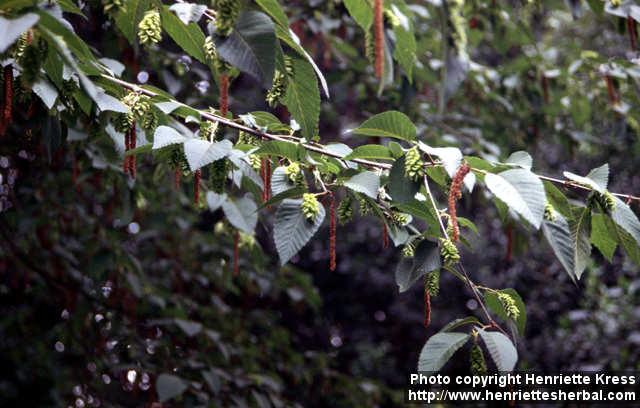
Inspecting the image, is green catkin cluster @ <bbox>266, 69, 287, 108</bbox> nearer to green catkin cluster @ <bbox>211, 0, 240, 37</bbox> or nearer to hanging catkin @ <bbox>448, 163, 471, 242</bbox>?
green catkin cluster @ <bbox>211, 0, 240, 37</bbox>

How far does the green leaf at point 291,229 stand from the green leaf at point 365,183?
0.23 ft

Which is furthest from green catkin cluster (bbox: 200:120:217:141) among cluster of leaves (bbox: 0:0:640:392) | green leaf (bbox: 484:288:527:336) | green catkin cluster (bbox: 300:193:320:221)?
green leaf (bbox: 484:288:527:336)

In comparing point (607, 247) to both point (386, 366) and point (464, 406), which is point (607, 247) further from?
point (386, 366)

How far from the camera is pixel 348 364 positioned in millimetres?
5586

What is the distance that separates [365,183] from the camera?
1069 mm

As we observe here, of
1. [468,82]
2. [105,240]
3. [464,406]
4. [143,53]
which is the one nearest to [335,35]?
[468,82]

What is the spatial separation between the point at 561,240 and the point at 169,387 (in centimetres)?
123

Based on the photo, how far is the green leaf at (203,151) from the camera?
1.00 metres

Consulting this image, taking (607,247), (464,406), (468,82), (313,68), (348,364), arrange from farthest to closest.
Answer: (348,364)
(464,406)
(468,82)
(607,247)
(313,68)

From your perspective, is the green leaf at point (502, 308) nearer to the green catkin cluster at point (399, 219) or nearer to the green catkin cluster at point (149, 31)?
the green catkin cluster at point (399, 219)

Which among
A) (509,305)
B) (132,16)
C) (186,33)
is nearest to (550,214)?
(509,305)

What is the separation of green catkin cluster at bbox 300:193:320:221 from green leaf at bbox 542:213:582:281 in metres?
0.37

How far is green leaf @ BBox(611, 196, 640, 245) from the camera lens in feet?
3.50

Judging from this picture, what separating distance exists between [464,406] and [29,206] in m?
3.86
